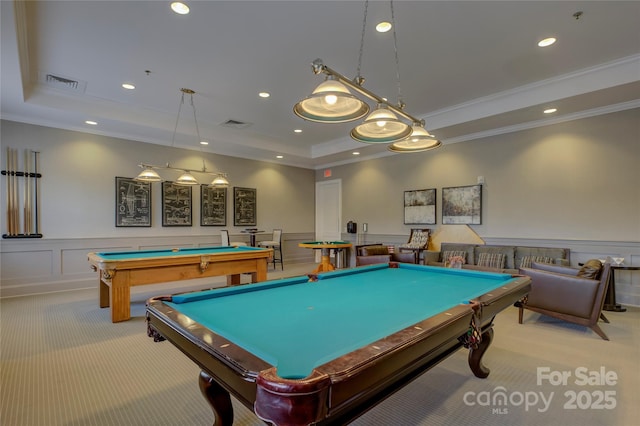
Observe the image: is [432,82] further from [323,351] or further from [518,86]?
[323,351]

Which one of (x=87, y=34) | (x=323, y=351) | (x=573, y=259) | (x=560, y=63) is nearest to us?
(x=323, y=351)

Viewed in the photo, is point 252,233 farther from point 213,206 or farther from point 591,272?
point 591,272

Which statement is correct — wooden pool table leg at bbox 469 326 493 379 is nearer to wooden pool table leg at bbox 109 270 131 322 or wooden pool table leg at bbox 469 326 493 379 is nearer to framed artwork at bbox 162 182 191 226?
wooden pool table leg at bbox 109 270 131 322

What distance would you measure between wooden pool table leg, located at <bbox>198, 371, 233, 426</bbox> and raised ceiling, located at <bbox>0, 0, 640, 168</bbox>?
2.90m

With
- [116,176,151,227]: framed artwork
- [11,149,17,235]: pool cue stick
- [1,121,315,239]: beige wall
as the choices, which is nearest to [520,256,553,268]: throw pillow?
[1,121,315,239]: beige wall

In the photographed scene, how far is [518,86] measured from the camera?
435 centimetres

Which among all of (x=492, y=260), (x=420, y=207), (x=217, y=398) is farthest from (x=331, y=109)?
(x=420, y=207)

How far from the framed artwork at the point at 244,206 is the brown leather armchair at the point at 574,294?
5.76 meters

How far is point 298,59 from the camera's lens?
143 inches

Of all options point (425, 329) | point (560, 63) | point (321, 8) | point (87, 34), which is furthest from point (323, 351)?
point (560, 63)

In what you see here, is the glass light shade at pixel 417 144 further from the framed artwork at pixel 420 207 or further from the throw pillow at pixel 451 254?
the framed artwork at pixel 420 207

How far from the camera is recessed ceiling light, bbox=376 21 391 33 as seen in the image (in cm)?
293

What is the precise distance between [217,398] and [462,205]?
5540 millimetres

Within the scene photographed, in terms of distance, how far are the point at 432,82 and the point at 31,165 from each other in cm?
637
